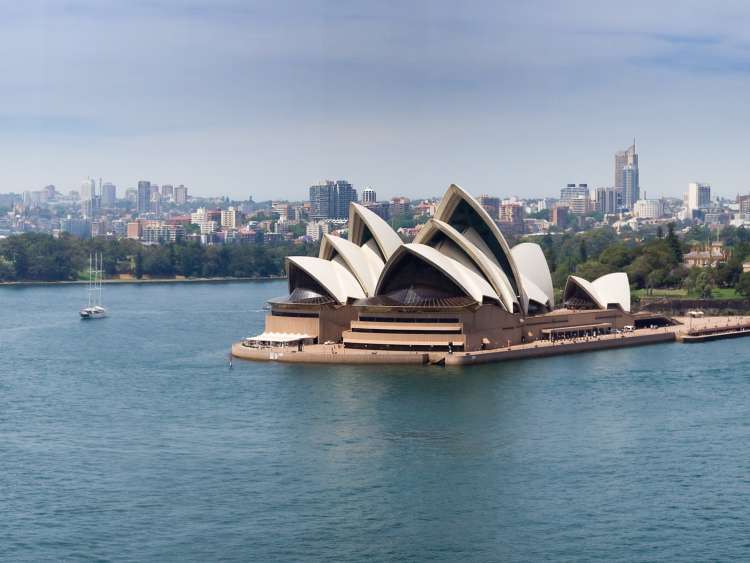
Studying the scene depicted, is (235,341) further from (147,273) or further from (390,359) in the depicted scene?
(147,273)

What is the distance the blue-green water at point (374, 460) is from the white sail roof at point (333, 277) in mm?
5014

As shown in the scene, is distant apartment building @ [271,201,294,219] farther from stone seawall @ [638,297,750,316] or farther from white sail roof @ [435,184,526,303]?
white sail roof @ [435,184,526,303]

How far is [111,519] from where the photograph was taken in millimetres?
24172

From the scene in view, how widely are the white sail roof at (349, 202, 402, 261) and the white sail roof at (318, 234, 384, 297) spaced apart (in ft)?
1.80

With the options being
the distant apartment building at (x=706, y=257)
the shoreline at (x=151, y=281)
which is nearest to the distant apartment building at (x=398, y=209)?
the shoreline at (x=151, y=281)

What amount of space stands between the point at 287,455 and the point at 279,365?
45.2 feet

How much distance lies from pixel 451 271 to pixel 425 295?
1.19m

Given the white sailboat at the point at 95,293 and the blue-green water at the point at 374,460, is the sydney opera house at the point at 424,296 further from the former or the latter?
the white sailboat at the point at 95,293

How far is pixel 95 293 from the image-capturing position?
8588 centimetres

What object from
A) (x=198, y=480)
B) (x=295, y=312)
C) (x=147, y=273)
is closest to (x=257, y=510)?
(x=198, y=480)

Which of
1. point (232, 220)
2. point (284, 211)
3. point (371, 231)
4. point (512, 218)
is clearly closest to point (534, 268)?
point (371, 231)

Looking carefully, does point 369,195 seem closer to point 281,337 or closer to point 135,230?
point 135,230

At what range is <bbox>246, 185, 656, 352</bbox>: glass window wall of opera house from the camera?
44375mm

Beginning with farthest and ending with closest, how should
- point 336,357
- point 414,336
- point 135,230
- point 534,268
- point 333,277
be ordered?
point 135,230
point 534,268
point 333,277
point 414,336
point 336,357
